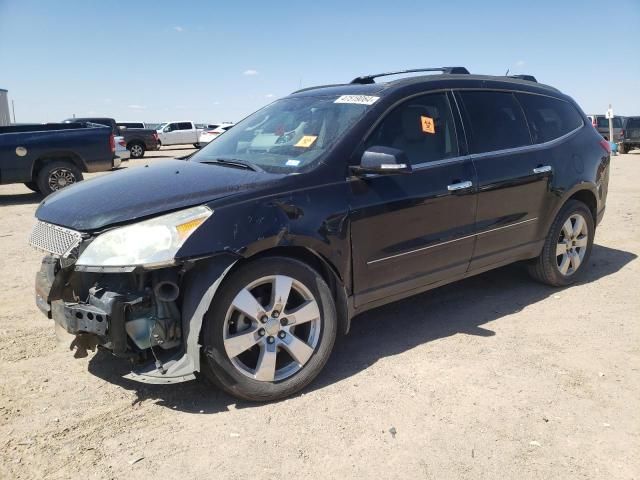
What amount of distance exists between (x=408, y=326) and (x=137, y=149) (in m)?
24.3

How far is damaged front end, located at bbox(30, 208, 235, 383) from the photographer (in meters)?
2.71

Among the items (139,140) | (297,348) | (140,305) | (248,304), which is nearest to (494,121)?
(297,348)

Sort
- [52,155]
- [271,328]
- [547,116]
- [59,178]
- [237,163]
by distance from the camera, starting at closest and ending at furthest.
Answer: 1. [271,328]
2. [237,163]
3. [547,116]
4. [52,155]
5. [59,178]

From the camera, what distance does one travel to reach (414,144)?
→ 149 inches

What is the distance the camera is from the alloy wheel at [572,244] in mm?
4930

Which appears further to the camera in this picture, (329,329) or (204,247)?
(329,329)

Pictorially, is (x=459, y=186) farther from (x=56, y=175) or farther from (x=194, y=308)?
(x=56, y=175)

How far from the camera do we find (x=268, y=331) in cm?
303

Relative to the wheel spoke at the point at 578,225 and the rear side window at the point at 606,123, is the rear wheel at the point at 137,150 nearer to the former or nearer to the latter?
the rear side window at the point at 606,123

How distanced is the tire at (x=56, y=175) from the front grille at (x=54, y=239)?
8773 mm

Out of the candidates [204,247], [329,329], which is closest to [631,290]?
[329,329]

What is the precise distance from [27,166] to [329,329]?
9963mm

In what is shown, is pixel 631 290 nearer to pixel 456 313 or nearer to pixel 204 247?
pixel 456 313

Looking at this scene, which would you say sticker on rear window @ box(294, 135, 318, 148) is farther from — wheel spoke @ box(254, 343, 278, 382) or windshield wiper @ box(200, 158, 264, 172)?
wheel spoke @ box(254, 343, 278, 382)
